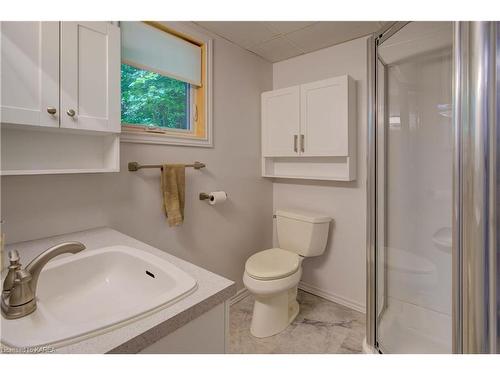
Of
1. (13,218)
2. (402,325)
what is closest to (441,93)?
(402,325)

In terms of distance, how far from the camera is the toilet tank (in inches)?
77.9

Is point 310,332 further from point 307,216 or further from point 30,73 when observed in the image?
point 30,73

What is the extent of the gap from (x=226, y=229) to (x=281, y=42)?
1550 millimetres

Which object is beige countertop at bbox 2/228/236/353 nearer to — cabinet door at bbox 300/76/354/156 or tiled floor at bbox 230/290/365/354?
tiled floor at bbox 230/290/365/354

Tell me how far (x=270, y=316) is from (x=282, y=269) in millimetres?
326

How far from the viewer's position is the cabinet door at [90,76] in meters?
1.03

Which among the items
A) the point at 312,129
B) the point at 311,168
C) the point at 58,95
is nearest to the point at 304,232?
the point at 311,168

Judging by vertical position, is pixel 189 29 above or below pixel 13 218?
above

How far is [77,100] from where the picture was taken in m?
1.07

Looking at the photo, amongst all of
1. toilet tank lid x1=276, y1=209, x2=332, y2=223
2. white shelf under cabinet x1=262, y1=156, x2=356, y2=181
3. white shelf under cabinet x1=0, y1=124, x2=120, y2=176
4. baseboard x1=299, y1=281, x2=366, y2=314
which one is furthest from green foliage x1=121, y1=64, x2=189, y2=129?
baseboard x1=299, y1=281, x2=366, y2=314

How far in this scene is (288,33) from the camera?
188cm
